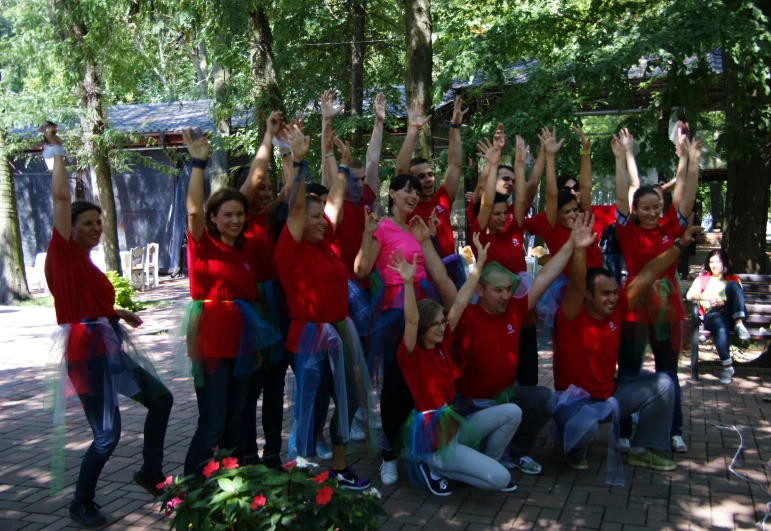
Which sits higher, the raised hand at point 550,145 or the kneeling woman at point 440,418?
the raised hand at point 550,145

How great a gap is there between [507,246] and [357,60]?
7.47 m

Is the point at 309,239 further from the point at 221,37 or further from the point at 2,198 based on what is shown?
the point at 2,198

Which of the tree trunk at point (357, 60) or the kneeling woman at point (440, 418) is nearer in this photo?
the kneeling woman at point (440, 418)

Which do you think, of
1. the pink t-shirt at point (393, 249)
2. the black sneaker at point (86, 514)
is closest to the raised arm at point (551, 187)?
the pink t-shirt at point (393, 249)

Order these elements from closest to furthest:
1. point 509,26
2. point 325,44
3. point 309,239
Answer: point 309,239 < point 509,26 < point 325,44

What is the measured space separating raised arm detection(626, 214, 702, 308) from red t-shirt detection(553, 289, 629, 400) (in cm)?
22

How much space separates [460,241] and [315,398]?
11243mm

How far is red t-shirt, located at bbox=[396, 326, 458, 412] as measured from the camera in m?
4.41

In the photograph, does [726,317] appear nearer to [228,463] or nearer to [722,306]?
[722,306]

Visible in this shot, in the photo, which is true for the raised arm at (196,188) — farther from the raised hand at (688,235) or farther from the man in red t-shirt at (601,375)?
the raised hand at (688,235)

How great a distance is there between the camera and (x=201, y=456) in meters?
4.07

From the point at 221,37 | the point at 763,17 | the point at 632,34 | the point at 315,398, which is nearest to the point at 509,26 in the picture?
the point at 632,34

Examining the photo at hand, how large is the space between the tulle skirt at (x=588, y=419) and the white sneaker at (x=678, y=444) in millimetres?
558

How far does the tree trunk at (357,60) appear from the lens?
11.8 metres
